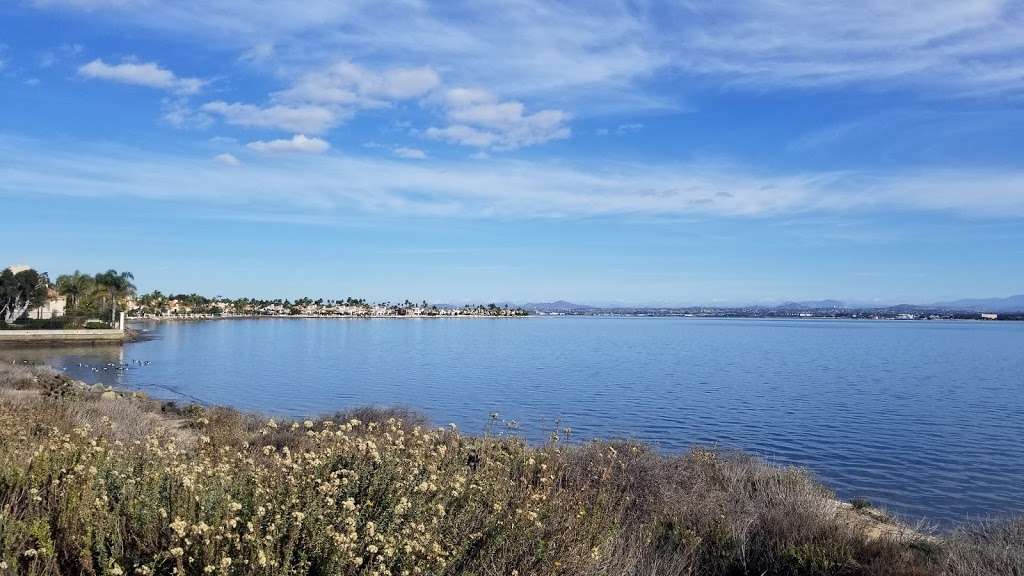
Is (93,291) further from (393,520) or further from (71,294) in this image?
(393,520)

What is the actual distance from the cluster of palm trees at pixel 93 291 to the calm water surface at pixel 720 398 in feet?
134

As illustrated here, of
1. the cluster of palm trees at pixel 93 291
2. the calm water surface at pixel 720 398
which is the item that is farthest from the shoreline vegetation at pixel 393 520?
the cluster of palm trees at pixel 93 291

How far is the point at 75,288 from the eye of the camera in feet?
371

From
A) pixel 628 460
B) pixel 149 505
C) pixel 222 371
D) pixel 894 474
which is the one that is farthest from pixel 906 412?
pixel 222 371

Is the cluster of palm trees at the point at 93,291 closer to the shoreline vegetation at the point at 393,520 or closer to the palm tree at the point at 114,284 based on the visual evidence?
the palm tree at the point at 114,284

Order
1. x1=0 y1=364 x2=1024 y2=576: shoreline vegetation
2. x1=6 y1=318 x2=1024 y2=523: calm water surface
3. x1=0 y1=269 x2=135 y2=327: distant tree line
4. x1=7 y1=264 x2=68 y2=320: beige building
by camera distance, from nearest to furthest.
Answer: x1=0 y1=364 x2=1024 y2=576: shoreline vegetation → x1=6 y1=318 x2=1024 y2=523: calm water surface → x1=0 y1=269 x2=135 y2=327: distant tree line → x1=7 y1=264 x2=68 y2=320: beige building

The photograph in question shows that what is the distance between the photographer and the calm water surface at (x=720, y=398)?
22859 millimetres

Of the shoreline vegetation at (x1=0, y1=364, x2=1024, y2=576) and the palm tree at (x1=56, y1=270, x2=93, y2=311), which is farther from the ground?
the palm tree at (x1=56, y1=270, x2=93, y2=311)

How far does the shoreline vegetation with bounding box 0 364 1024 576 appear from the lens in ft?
15.3

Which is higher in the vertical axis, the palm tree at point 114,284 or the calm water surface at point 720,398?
the palm tree at point 114,284

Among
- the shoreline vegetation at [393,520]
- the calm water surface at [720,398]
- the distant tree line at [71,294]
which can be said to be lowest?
the calm water surface at [720,398]

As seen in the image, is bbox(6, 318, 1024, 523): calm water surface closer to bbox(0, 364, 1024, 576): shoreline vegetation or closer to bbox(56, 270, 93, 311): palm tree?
bbox(0, 364, 1024, 576): shoreline vegetation

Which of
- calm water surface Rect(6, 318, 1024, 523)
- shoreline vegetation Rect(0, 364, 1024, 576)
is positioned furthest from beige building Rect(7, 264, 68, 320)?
shoreline vegetation Rect(0, 364, 1024, 576)

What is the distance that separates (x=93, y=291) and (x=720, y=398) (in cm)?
10620
